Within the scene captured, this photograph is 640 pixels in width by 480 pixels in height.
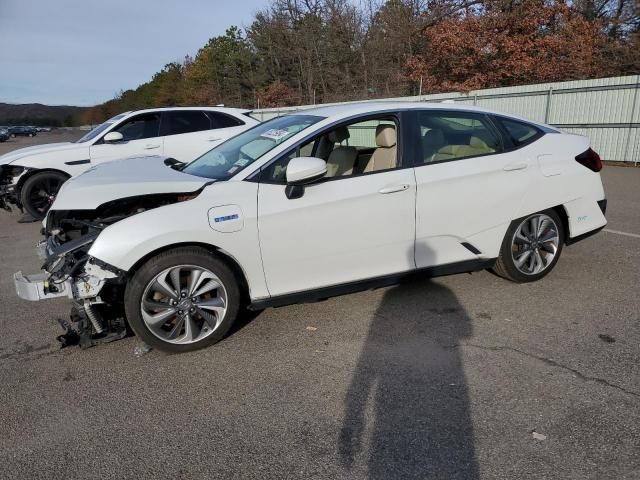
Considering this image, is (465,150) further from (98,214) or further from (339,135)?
(98,214)

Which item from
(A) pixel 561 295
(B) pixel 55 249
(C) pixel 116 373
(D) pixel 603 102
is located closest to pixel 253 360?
(C) pixel 116 373

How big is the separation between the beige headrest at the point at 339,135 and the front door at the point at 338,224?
2cm

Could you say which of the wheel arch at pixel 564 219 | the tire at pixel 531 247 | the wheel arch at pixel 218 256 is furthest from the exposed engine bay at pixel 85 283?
the wheel arch at pixel 564 219

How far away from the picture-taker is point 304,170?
344 centimetres

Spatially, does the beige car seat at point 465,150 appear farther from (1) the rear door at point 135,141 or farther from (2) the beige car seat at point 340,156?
(1) the rear door at point 135,141

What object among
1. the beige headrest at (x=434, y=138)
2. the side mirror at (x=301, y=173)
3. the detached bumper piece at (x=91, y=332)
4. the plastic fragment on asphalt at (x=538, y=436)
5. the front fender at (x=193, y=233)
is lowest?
the plastic fragment on asphalt at (x=538, y=436)

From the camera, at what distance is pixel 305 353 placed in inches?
139

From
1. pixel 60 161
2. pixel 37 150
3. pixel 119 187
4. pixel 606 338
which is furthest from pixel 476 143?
pixel 37 150

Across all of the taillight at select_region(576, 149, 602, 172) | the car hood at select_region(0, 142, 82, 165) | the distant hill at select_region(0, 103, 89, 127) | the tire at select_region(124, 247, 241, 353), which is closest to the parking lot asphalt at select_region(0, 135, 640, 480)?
the tire at select_region(124, 247, 241, 353)

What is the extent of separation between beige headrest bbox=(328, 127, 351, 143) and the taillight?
216cm

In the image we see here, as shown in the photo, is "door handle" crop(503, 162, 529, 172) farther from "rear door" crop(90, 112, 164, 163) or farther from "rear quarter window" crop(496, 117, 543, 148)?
"rear door" crop(90, 112, 164, 163)

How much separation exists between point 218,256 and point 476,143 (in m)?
2.36

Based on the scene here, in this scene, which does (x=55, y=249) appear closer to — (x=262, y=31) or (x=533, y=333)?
(x=533, y=333)

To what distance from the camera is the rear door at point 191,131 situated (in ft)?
29.1
